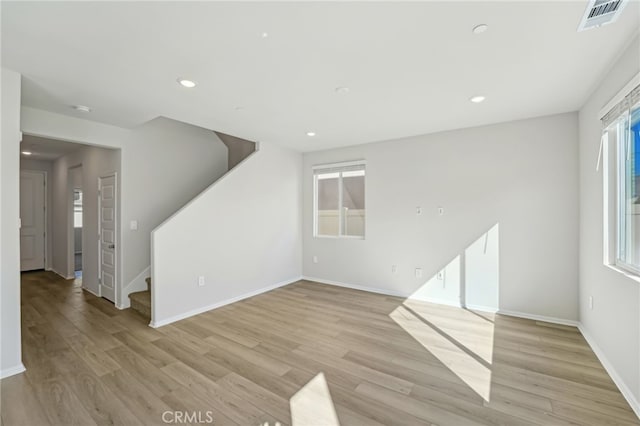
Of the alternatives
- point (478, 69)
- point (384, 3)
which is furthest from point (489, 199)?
point (384, 3)

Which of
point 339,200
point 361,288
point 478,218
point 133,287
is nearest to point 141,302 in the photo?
point 133,287

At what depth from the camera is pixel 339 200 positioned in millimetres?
5129

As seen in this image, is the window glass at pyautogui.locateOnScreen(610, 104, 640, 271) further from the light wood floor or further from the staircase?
the staircase

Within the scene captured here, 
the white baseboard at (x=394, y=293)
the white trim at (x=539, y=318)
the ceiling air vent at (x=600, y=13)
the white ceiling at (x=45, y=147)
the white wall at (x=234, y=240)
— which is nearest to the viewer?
the ceiling air vent at (x=600, y=13)

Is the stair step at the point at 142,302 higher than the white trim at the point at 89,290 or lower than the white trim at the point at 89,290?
higher

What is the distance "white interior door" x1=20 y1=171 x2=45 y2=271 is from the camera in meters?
6.11

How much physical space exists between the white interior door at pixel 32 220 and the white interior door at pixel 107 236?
11.3 feet

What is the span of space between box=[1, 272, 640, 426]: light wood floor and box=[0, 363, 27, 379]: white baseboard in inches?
2.6

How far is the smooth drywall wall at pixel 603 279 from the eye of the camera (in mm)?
1916

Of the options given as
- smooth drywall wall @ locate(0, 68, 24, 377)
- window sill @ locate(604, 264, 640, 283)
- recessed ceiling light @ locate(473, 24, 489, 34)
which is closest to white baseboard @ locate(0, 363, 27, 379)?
smooth drywall wall @ locate(0, 68, 24, 377)

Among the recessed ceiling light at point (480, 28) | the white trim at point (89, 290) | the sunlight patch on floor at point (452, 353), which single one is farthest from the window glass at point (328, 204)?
the white trim at point (89, 290)

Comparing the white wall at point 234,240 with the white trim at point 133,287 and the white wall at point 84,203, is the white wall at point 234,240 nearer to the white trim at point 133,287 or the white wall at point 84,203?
the white trim at point 133,287

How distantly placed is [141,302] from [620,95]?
17.7 ft

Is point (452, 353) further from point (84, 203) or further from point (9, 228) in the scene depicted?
point (84, 203)
